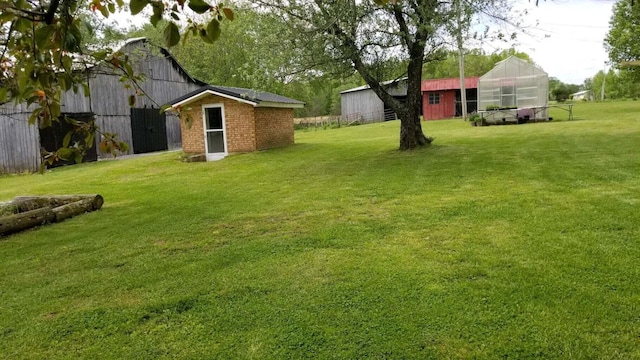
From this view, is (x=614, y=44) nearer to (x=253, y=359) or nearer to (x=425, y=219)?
(x=425, y=219)

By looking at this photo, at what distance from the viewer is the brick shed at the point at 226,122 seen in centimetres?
1574

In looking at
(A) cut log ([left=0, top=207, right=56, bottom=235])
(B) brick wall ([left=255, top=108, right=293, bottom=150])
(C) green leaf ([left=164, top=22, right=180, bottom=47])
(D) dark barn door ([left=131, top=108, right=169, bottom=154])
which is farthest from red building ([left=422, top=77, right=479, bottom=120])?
(C) green leaf ([left=164, top=22, right=180, bottom=47])

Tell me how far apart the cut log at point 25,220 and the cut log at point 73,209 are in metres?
0.10

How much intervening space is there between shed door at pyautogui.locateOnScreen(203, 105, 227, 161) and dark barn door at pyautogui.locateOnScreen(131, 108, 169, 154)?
292 inches

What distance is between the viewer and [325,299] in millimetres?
3545

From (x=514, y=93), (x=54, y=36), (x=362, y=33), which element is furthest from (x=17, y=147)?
(x=514, y=93)

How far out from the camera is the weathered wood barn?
61.4 ft

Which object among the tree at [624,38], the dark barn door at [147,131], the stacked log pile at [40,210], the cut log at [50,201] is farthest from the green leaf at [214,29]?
the tree at [624,38]

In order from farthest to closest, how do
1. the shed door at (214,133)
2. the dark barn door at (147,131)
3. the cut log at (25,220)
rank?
the dark barn door at (147,131), the shed door at (214,133), the cut log at (25,220)

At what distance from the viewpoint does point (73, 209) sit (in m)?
7.61

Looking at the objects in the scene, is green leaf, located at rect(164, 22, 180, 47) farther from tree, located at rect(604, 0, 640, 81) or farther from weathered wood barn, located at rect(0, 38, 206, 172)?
tree, located at rect(604, 0, 640, 81)

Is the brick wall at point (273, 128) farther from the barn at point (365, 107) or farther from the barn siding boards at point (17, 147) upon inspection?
the barn at point (365, 107)

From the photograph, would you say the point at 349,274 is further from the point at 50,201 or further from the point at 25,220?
the point at 50,201

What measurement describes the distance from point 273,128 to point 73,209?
10322mm
